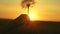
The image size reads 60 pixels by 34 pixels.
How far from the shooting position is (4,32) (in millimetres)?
2867

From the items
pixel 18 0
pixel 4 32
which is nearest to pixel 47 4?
pixel 18 0

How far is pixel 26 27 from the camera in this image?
2961 millimetres

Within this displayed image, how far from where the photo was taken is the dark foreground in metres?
2.90

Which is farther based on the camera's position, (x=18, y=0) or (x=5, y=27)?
(x=18, y=0)

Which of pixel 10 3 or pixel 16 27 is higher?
pixel 10 3

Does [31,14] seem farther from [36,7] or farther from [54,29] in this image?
[54,29]

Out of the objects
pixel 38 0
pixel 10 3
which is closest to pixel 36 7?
pixel 38 0

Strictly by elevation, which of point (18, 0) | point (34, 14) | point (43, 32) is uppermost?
point (18, 0)

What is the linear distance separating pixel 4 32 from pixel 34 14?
66 cm

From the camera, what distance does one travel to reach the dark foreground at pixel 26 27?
290cm

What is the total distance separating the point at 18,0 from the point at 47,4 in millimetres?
434

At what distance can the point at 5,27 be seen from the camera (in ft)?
9.53

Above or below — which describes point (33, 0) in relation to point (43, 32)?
above

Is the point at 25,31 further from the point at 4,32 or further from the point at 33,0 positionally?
the point at 33,0
